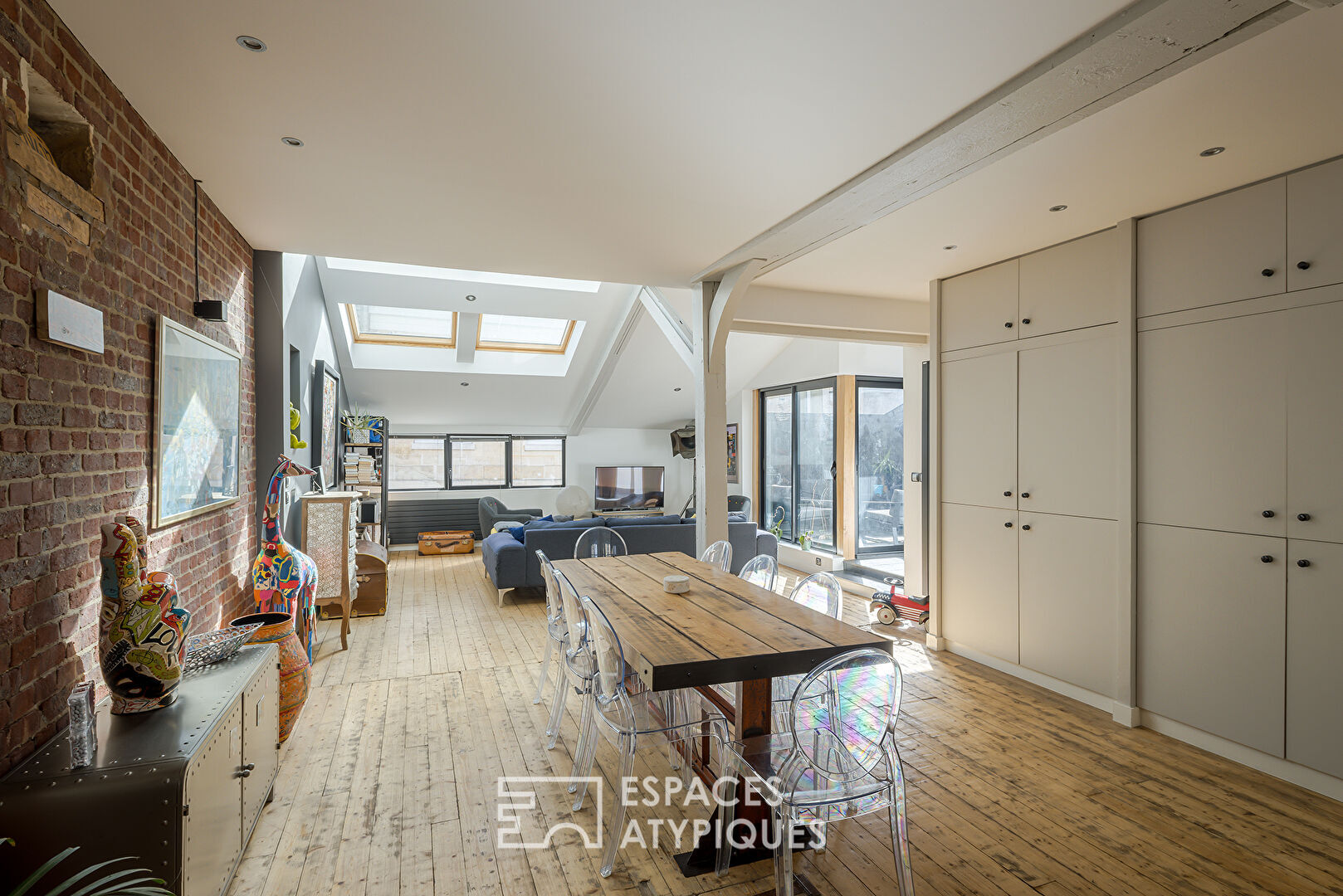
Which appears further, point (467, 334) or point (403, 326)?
point (403, 326)

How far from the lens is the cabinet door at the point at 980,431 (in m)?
3.91

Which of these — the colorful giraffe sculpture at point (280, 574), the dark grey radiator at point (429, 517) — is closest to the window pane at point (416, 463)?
the dark grey radiator at point (429, 517)

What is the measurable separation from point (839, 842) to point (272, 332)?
3895 millimetres

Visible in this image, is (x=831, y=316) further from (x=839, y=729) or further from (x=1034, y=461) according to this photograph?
(x=839, y=729)

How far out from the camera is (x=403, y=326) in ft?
24.0

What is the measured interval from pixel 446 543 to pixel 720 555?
5.33 metres

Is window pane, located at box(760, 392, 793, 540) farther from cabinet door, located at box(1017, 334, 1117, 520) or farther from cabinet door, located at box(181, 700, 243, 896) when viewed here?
cabinet door, located at box(181, 700, 243, 896)

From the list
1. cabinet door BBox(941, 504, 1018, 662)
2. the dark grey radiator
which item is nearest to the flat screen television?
the dark grey radiator

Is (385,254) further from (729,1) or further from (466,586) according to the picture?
(466,586)

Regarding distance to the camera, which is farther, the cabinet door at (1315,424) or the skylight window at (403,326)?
the skylight window at (403,326)

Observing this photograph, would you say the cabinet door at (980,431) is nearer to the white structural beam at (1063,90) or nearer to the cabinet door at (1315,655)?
the cabinet door at (1315,655)

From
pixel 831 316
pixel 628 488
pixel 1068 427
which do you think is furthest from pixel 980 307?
pixel 628 488

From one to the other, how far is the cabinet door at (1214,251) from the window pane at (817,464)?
400 centimetres

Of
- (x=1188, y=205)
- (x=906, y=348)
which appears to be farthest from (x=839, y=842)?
(x=906, y=348)
